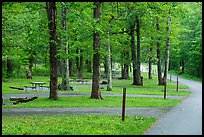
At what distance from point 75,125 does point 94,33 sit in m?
8.98

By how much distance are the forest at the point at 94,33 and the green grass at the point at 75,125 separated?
4.83 meters

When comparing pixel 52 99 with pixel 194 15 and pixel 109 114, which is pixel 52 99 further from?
pixel 194 15

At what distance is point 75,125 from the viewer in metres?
10.7

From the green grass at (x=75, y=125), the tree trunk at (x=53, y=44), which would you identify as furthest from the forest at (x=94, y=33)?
the green grass at (x=75, y=125)

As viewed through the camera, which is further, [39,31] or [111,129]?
[39,31]

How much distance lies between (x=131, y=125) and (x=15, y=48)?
22772 millimetres

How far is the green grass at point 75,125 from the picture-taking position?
380 inches

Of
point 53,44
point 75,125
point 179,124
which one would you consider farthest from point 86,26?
point 179,124

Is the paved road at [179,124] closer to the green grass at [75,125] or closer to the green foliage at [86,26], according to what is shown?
the green grass at [75,125]

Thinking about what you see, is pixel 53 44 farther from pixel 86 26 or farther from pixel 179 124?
pixel 179 124

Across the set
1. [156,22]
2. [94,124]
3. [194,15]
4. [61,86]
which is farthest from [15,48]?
[194,15]

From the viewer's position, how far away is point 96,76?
755 inches

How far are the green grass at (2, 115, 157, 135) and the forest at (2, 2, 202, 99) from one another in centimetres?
483

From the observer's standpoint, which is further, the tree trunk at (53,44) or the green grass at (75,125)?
the tree trunk at (53,44)
